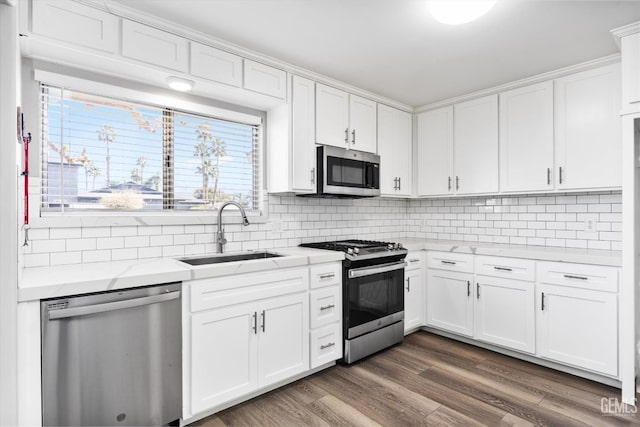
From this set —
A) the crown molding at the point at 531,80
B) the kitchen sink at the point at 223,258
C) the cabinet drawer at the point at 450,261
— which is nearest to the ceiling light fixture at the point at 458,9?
the crown molding at the point at 531,80

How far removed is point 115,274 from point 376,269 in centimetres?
194

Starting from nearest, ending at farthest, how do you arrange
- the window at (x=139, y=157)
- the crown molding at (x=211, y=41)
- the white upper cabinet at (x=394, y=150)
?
the crown molding at (x=211, y=41) < the window at (x=139, y=157) < the white upper cabinet at (x=394, y=150)

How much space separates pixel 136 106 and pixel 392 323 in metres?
2.70

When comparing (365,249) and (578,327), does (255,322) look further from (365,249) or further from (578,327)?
(578,327)

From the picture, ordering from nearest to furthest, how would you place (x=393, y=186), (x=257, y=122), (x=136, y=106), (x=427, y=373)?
(x=136, y=106), (x=427, y=373), (x=257, y=122), (x=393, y=186)

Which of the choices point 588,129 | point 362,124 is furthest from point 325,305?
point 588,129

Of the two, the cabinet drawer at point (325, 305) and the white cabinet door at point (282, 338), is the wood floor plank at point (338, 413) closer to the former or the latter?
the white cabinet door at point (282, 338)

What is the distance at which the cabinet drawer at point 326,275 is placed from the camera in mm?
2656

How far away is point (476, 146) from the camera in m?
3.53

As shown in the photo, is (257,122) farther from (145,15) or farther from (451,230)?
(451,230)

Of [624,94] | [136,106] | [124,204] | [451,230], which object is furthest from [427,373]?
[136,106]

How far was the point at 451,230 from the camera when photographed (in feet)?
13.3

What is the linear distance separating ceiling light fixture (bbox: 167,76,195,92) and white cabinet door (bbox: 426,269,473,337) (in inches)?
108

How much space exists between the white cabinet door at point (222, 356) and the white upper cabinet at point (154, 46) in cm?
157
